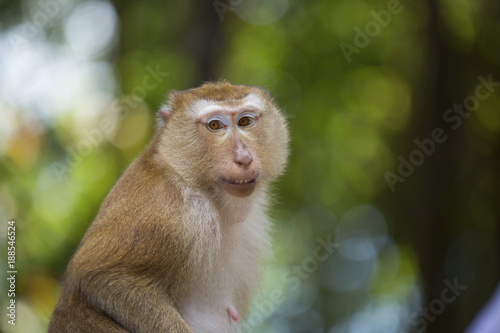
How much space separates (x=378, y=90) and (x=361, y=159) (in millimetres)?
2287

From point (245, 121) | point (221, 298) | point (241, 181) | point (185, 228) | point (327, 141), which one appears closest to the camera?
point (185, 228)

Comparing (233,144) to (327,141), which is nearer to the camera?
(233,144)

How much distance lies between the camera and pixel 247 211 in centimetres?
661

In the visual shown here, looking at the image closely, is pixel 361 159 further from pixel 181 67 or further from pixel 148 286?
pixel 148 286

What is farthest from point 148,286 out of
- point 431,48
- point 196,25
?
point 431,48

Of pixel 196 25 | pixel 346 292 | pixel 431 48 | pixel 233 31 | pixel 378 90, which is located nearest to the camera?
pixel 196 25

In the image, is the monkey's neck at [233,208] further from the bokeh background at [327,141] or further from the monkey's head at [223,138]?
the bokeh background at [327,141]

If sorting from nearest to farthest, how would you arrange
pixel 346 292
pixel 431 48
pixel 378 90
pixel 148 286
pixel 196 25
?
pixel 148 286 < pixel 196 25 < pixel 431 48 < pixel 378 90 < pixel 346 292

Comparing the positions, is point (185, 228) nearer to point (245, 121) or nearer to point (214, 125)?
point (214, 125)

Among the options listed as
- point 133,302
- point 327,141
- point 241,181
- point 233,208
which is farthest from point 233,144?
point 327,141

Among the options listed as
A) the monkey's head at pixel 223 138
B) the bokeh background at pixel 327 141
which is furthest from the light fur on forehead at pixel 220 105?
the bokeh background at pixel 327 141

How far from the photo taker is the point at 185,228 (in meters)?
5.82

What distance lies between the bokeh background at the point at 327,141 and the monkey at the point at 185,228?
5406 mm

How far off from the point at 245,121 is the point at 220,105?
32 cm
